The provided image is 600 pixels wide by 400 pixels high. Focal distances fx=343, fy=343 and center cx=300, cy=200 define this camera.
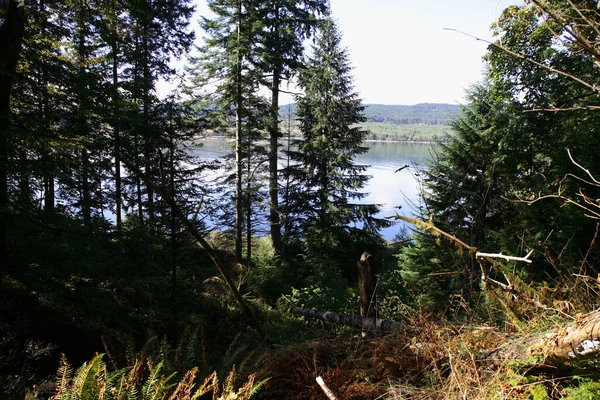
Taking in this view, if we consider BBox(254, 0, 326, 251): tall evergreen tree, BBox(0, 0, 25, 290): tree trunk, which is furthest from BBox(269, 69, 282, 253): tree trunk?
BBox(0, 0, 25, 290): tree trunk

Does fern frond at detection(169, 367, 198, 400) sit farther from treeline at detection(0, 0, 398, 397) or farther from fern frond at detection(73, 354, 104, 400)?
treeline at detection(0, 0, 398, 397)

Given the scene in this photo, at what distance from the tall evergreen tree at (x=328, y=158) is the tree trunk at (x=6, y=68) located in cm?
1026

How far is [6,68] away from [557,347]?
6463mm

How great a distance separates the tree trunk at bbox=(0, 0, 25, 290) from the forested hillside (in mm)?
26

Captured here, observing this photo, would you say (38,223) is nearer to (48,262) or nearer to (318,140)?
(48,262)

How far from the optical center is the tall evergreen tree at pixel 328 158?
13.7m


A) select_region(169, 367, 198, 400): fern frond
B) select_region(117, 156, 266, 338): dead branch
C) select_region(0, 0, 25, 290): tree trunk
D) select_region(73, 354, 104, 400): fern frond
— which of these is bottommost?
select_region(169, 367, 198, 400): fern frond

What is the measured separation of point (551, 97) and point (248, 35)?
10.2 metres

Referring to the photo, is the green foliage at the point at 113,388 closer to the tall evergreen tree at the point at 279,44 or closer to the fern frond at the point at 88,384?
the fern frond at the point at 88,384

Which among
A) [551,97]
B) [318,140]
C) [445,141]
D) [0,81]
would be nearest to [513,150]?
[551,97]

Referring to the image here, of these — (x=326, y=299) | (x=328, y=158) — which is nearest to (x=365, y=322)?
(x=326, y=299)

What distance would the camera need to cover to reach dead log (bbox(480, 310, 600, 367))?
1.96 metres

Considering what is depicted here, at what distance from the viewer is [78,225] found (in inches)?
202

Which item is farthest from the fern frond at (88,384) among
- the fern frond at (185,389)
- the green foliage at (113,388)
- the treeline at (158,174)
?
the treeline at (158,174)
